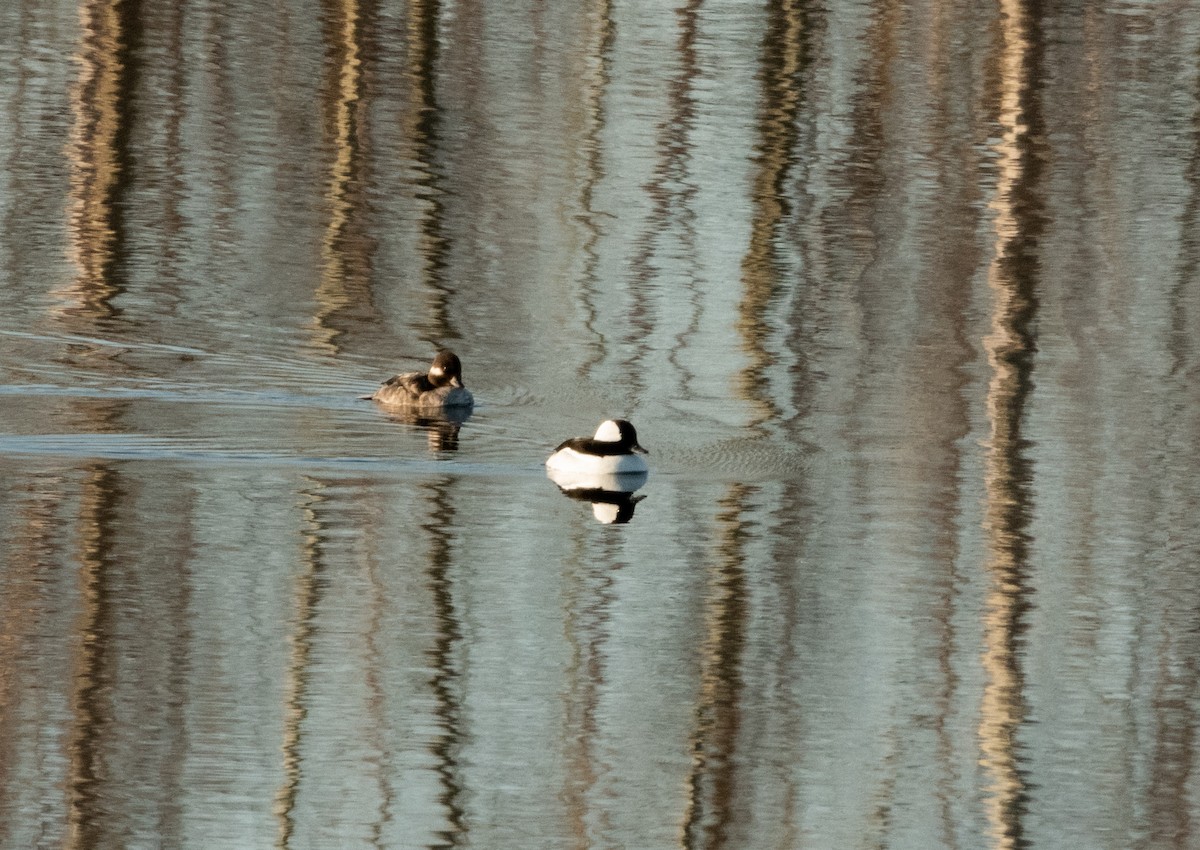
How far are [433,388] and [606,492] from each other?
6.81ft

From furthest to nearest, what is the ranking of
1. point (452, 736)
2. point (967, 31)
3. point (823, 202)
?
1. point (967, 31)
2. point (823, 202)
3. point (452, 736)

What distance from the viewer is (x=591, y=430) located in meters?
14.8

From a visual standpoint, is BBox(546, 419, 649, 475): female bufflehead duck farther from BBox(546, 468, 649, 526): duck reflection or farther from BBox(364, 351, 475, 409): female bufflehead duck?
BBox(364, 351, 475, 409): female bufflehead duck

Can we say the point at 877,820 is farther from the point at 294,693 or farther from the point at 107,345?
the point at 107,345

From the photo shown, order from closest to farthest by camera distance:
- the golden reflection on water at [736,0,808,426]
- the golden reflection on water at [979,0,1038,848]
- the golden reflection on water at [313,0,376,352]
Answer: the golden reflection on water at [979,0,1038,848] < the golden reflection on water at [736,0,808,426] < the golden reflection on water at [313,0,376,352]

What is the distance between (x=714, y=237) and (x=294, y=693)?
1027 cm

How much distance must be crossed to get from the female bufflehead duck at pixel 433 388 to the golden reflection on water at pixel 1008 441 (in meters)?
3.28

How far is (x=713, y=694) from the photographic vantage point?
10.2 meters

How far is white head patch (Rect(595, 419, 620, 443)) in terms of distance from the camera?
44.7ft

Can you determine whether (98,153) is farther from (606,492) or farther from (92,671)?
(92,671)

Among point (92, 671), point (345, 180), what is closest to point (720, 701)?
point (92, 671)

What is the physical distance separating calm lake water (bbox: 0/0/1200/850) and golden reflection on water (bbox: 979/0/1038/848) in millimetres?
40

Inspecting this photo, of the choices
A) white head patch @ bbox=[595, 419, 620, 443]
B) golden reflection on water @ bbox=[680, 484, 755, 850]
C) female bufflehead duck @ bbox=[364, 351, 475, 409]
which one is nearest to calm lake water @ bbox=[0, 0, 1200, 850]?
golden reflection on water @ bbox=[680, 484, 755, 850]

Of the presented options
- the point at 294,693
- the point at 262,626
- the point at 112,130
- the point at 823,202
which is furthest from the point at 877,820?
the point at 112,130
